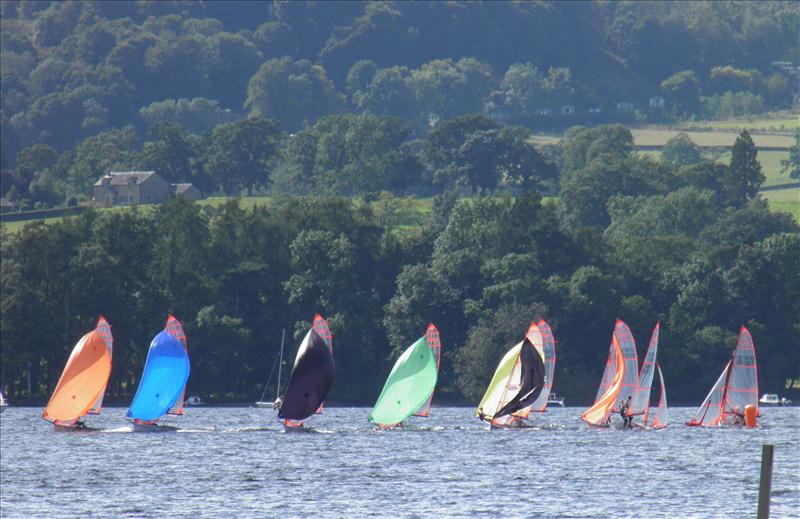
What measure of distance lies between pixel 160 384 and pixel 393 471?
77.0ft

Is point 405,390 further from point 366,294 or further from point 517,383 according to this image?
point 366,294

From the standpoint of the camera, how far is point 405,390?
9562 centimetres

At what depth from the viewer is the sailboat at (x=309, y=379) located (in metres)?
90.8

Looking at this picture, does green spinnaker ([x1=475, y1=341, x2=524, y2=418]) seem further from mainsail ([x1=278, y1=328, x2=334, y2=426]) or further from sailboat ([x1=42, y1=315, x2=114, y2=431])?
sailboat ([x1=42, y1=315, x2=114, y2=431])

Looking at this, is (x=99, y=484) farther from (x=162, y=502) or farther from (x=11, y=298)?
(x=11, y=298)

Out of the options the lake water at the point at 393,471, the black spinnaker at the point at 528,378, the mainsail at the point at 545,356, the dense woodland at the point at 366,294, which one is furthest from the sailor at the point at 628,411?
the dense woodland at the point at 366,294

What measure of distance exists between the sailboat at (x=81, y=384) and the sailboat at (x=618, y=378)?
25553 millimetres

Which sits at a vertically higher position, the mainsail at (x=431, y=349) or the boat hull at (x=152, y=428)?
the mainsail at (x=431, y=349)

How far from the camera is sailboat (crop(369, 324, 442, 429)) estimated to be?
95.5 metres

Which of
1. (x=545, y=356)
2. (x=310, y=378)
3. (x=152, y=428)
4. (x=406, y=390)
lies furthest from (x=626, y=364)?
(x=152, y=428)

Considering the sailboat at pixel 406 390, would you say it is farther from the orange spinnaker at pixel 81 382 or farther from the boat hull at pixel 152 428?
the orange spinnaker at pixel 81 382

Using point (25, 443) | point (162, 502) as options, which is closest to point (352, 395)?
point (25, 443)

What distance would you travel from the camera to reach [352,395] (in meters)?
132

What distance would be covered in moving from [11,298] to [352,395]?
83.1ft
